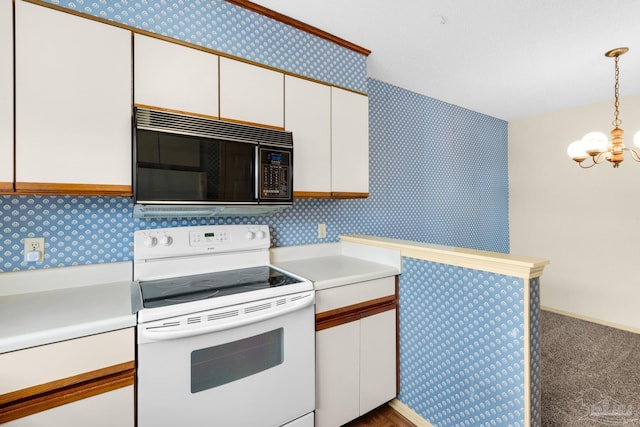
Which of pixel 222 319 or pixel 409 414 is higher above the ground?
pixel 222 319

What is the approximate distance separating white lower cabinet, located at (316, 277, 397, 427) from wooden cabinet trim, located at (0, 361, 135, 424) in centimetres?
90

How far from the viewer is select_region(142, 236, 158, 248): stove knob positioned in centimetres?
163

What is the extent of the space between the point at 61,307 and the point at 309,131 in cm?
154

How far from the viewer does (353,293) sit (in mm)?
1763

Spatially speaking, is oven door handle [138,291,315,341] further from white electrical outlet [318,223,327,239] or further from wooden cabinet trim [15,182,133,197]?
Result: white electrical outlet [318,223,327,239]

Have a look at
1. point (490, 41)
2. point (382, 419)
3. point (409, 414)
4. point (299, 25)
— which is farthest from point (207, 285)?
point (490, 41)

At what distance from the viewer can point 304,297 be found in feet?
5.05

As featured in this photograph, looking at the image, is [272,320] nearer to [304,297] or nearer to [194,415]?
[304,297]

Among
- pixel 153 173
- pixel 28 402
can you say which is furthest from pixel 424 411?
pixel 153 173

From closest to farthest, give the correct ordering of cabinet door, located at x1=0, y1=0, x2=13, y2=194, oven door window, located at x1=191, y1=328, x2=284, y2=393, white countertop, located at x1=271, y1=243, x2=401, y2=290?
cabinet door, located at x1=0, y1=0, x2=13, y2=194 < oven door window, located at x1=191, y1=328, x2=284, y2=393 < white countertop, located at x1=271, y1=243, x2=401, y2=290

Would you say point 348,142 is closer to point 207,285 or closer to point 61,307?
point 207,285

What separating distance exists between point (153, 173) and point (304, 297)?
0.94 m

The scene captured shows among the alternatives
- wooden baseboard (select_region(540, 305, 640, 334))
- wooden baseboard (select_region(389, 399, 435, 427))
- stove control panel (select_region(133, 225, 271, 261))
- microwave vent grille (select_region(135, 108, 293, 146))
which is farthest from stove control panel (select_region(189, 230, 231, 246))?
wooden baseboard (select_region(540, 305, 640, 334))

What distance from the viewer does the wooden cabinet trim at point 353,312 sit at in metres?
1.66
